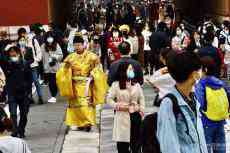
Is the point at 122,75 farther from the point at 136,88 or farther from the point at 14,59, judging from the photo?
the point at 14,59

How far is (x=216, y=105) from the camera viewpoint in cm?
808

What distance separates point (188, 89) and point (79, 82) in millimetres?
7546

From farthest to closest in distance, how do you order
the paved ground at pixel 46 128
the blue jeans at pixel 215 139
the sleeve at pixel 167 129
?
the paved ground at pixel 46 128 → the blue jeans at pixel 215 139 → the sleeve at pixel 167 129

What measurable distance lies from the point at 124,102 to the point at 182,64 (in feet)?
14.2

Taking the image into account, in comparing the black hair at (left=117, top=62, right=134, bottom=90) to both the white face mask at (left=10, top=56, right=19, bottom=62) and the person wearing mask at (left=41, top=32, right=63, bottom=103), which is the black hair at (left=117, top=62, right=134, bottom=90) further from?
the person wearing mask at (left=41, top=32, right=63, bottom=103)

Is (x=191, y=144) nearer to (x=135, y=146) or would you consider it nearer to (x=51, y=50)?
(x=135, y=146)

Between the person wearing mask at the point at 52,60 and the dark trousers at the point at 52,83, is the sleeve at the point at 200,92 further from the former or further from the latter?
the person wearing mask at the point at 52,60

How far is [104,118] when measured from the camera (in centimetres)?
1430

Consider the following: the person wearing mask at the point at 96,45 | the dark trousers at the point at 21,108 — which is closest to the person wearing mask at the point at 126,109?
the dark trousers at the point at 21,108

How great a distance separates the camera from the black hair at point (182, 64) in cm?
532

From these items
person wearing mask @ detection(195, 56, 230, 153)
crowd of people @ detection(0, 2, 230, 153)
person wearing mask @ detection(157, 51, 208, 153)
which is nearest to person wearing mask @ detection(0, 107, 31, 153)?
crowd of people @ detection(0, 2, 230, 153)

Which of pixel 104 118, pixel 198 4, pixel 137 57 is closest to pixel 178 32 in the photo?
pixel 137 57

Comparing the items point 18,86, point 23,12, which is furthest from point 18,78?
point 23,12

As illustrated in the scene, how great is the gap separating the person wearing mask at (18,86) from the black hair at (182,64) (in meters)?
7.00
